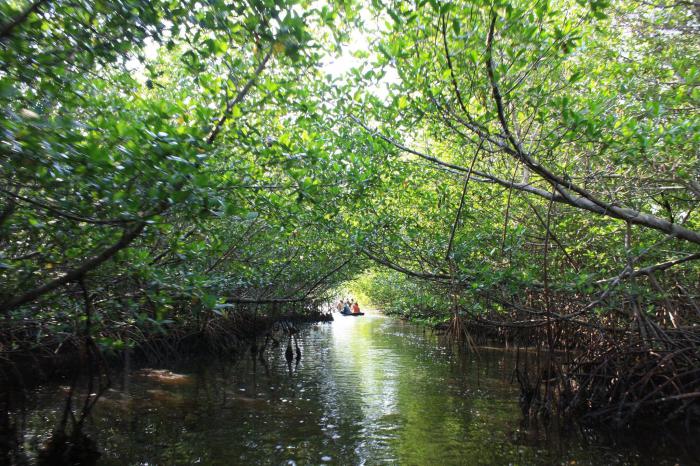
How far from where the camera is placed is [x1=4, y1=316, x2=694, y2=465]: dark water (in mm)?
4660

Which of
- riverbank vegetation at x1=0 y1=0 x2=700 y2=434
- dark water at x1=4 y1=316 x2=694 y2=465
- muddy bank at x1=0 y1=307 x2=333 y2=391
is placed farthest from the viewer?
muddy bank at x1=0 y1=307 x2=333 y2=391

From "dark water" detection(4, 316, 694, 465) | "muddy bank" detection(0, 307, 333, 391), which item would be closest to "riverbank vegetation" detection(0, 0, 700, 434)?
"muddy bank" detection(0, 307, 333, 391)

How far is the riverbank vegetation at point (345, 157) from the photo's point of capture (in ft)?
8.13

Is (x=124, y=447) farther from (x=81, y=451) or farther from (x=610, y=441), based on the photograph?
(x=610, y=441)

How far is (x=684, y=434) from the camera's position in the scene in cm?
522

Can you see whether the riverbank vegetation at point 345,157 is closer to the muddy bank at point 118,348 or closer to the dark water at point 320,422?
the muddy bank at point 118,348

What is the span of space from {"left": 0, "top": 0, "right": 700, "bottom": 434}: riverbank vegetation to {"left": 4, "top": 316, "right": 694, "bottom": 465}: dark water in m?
0.81

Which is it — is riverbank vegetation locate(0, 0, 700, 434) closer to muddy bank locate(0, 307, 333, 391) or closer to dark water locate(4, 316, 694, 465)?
muddy bank locate(0, 307, 333, 391)

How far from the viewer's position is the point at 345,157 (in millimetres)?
5977

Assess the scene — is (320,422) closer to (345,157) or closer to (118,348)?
(118,348)

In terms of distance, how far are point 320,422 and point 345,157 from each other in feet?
11.5

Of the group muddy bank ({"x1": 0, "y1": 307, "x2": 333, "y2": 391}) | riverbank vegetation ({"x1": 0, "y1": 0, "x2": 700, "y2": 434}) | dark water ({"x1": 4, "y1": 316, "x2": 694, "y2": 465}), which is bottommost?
dark water ({"x1": 4, "y1": 316, "x2": 694, "y2": 465})

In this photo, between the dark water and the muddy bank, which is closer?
the dark water

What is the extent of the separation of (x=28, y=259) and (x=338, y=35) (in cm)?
308
